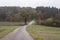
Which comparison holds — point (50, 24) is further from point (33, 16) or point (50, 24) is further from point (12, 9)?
point (12, 9)

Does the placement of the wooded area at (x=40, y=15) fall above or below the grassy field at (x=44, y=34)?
below

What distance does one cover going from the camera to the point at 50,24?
4903 centimetres

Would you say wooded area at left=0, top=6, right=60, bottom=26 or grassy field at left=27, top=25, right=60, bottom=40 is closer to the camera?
grassy field at left=27, top=25, right=60, bottom=40

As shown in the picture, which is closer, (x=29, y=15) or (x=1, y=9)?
(x=1, y=9)

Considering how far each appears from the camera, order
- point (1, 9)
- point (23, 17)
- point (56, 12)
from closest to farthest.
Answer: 1. point (1, 9)
2. point (56, 12)
3. point (23, 17)

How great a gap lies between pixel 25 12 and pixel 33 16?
3128 mm

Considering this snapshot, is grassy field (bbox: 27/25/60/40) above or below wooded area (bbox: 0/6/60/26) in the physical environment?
above

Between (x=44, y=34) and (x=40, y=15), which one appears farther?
(x=40, y=15)

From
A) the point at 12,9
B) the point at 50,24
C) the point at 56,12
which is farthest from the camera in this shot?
the point at 50,24

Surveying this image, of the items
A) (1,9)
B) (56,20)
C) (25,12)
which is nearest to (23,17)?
(25,12)

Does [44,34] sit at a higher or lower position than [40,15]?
higher

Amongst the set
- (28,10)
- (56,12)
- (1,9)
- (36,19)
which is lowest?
(36,19)

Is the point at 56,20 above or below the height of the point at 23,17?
above

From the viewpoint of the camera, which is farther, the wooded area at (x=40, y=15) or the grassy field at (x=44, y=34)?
the wooded area at (x=40, y=15)
